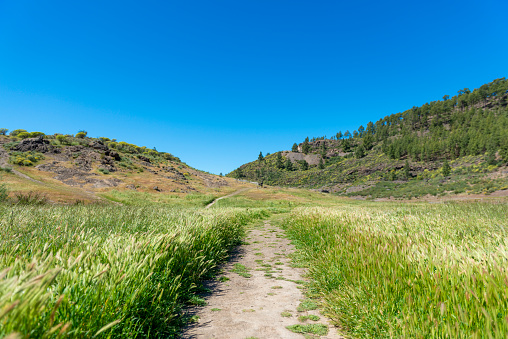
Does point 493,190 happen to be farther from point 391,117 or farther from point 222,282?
point 391,117

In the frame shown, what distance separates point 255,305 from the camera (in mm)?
4363

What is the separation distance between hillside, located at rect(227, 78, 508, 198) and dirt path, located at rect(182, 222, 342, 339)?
208 feet

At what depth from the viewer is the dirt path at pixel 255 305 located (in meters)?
3.39

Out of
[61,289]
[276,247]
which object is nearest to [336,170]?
[276,247]

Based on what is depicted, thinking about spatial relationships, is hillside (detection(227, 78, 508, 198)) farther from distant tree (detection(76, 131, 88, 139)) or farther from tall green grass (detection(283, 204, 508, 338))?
distant tree (detection(76, 131, 88, 139))

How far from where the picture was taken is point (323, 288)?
4684mm

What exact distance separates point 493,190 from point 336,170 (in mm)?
77811

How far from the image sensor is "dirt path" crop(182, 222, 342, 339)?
11.1 ft

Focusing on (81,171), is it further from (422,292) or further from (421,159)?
(421,159)

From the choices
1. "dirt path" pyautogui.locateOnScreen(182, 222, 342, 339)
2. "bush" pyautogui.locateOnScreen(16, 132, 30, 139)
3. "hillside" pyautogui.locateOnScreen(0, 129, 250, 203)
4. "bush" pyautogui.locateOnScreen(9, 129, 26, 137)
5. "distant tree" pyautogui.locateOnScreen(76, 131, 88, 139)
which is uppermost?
"distant tree" pyautogui.locateOnScreen(76, 131, 88, 139)

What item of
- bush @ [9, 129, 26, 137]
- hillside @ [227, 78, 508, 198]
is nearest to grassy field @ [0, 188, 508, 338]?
hillside @ [227, 78, 508, 198]

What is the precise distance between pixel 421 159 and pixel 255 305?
123 meters

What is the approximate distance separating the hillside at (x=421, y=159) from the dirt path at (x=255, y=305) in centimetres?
6344

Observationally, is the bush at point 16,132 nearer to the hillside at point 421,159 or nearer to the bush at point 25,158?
the bush at point 25,158
